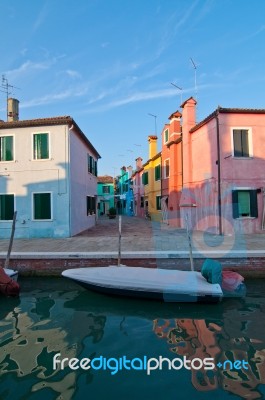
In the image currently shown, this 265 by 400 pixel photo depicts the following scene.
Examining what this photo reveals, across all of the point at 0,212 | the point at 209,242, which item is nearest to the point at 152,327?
the point at 209,242

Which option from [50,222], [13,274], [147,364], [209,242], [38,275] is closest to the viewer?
[147,364]

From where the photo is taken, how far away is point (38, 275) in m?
8.92

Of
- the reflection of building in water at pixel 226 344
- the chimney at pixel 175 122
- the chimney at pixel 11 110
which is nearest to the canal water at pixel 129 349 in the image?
the reflection of building in water at pixel 226 344

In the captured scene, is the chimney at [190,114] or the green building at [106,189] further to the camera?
the green building at [106,189]

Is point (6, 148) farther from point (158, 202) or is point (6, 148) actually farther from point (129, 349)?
point (158, 202)

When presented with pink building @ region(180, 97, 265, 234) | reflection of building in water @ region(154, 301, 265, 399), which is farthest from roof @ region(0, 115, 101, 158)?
reflection of building in water @ region(154, 301, 265, 399)

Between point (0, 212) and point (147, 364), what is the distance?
12.3 meters

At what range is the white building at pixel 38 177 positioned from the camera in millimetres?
13914

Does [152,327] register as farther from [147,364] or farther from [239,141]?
[239,141]

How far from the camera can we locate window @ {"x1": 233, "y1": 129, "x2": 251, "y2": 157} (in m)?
14.3

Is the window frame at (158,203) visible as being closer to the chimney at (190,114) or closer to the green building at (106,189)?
the chimney at (190,114)

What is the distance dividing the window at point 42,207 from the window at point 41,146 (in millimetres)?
1930

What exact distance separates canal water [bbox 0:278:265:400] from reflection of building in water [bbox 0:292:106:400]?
0.01 m

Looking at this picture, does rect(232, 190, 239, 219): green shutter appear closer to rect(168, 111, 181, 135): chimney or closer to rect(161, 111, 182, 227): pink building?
rect(161, 111, 182, 227): pink building
